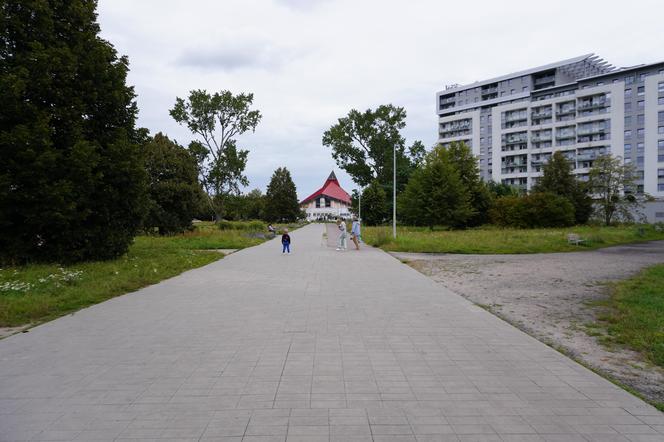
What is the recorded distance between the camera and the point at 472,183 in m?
47.9

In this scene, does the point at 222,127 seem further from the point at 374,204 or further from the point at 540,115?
the point at 540,115

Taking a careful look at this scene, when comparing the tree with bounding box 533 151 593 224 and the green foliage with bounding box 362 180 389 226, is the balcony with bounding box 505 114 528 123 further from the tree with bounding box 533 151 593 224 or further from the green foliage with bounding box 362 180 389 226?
the green foliage with bounding box 362 180 389 226

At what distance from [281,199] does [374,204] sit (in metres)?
28.5

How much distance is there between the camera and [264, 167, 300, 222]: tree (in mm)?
80625

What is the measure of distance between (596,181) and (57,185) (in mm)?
56000

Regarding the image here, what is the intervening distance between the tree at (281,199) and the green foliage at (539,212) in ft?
152

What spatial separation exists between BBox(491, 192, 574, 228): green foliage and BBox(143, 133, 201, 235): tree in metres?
33.2

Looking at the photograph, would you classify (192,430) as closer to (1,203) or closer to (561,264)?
(1,203)

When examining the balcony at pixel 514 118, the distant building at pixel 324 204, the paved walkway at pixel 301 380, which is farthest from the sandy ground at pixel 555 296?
the distant building at pixel 324 204

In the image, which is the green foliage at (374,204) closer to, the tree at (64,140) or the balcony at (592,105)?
the balcony at (592,105)

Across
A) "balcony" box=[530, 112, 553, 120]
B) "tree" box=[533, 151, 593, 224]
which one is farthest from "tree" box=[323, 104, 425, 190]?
"balcony" box=[530, 112, 553, 120]

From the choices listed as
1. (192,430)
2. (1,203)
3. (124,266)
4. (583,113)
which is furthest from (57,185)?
(583,113)

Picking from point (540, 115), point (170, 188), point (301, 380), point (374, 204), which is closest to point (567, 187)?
point (374, 204)

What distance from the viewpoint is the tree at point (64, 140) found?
11281mm
